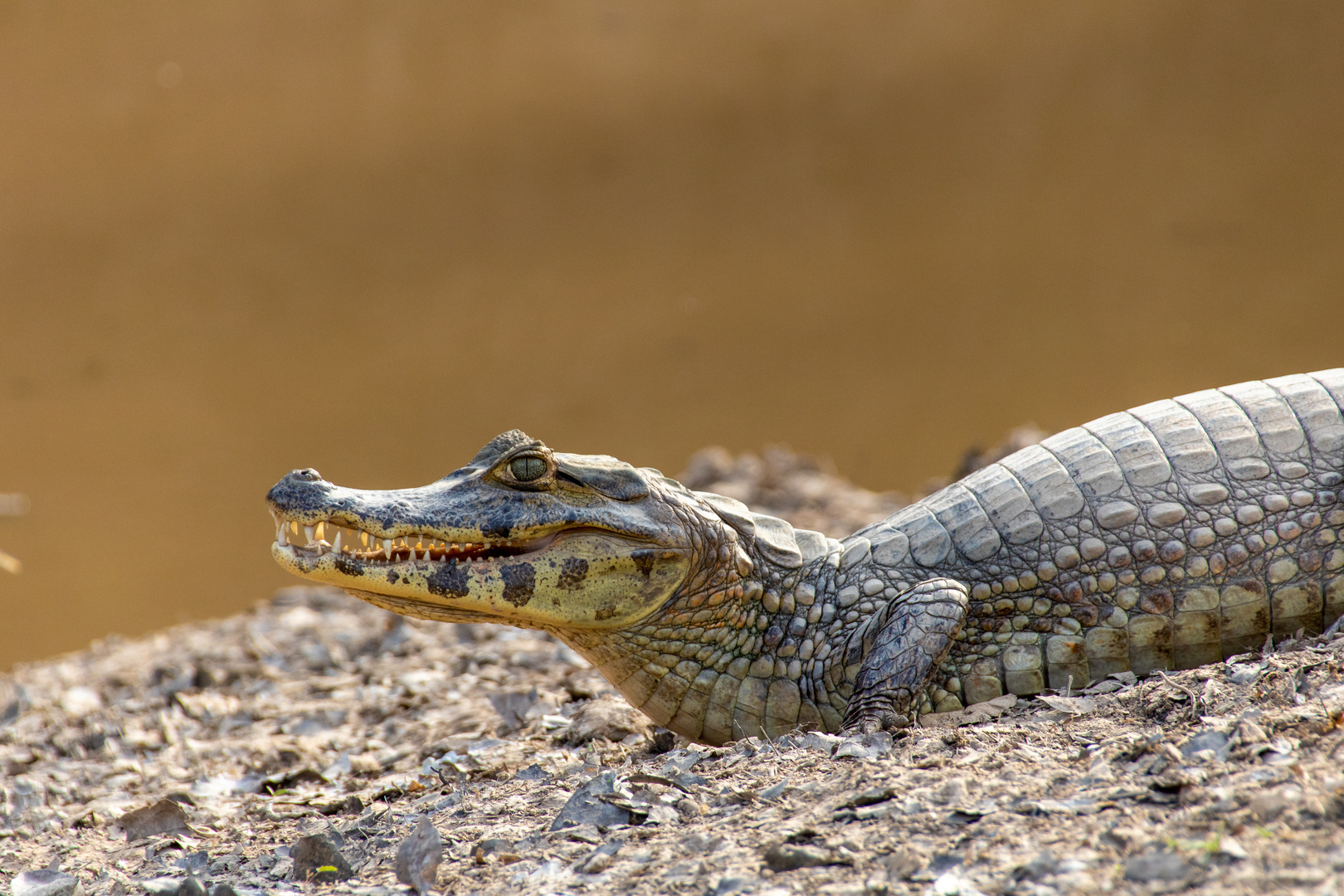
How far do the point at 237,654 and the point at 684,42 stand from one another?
17.8 feet

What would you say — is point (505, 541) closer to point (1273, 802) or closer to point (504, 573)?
point (504, 573)

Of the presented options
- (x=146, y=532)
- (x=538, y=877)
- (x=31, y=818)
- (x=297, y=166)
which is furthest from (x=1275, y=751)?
(x=146, y=532)

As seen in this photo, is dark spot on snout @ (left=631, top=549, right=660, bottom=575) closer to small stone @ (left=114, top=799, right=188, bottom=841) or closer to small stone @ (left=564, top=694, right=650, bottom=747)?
small stone @ (left=564, top=694, right=650, bottom=747)

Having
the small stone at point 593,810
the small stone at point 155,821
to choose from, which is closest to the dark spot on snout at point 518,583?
the small stone at point 593,810

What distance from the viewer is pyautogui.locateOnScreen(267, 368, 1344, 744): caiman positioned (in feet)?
10.4

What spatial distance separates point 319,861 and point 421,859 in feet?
1.17

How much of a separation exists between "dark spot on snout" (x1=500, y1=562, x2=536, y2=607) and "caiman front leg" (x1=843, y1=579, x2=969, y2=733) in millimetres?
1031

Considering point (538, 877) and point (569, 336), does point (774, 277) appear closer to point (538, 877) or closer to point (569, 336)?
point (569, 336)

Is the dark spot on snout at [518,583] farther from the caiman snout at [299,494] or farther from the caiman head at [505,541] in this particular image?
the caiman snout at [299,494]

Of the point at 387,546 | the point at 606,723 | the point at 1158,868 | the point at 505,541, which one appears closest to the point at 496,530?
the point at 505,541

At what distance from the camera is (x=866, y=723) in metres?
2.95

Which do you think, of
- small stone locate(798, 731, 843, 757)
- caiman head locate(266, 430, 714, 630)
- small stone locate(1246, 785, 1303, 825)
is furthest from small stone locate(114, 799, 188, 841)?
small stone locate(1246, 785, 1303, 825)

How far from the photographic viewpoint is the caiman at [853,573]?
3.18 meters

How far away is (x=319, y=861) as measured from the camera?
2.52 meters
